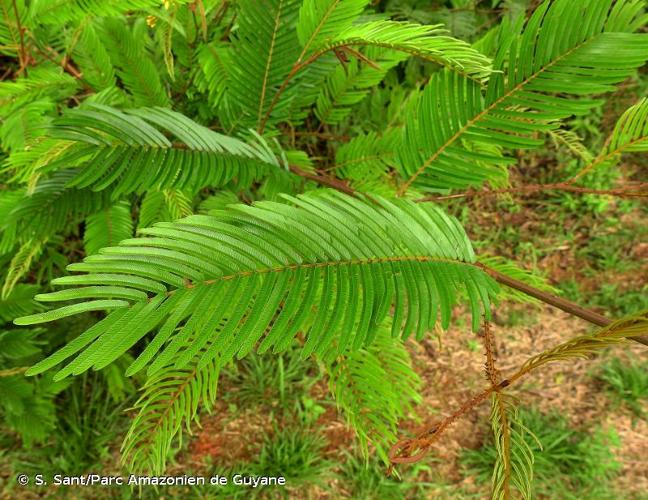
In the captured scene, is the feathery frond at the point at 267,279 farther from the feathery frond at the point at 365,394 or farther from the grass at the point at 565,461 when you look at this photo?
the grass at the point at 565,461

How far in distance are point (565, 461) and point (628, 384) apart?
1.83ft

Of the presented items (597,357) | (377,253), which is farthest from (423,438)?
(597,357)


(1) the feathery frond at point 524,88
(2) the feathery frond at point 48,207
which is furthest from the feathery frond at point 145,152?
(1) the feathery frond at point 524,88

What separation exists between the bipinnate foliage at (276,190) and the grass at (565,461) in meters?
1.23

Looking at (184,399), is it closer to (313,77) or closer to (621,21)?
(313,77)

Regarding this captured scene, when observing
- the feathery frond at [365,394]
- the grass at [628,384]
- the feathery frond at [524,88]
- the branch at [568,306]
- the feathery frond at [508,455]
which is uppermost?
the feathery frond at [524,88]

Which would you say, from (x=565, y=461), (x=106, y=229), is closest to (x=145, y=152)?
(x=106, y=229)

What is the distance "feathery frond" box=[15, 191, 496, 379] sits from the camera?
20.8 inches

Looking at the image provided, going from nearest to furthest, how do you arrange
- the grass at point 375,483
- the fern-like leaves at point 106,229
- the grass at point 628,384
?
1. the fern-like leaves at point 106,229
2. the grass at point 375,483
3. the grass at point 628,384

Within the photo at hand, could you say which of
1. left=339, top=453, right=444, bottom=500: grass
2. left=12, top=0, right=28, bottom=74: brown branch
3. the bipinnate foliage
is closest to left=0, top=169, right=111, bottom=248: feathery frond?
the bipinnate foliage

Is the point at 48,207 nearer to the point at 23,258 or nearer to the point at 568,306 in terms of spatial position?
the point at 23,258

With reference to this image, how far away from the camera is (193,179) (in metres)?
0.89

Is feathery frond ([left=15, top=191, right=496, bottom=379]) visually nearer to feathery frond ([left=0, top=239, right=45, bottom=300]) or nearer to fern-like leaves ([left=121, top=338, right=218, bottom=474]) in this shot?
fern-like leaves ([left=121, top=338, right=218, bottom=474])

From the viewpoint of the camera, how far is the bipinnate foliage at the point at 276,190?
57 centimetres
